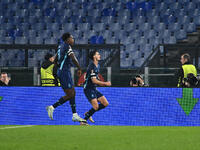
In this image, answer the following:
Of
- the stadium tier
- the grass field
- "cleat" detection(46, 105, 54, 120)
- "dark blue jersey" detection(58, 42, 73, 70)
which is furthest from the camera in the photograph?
the stadium tier

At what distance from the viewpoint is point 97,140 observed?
6.01 meters

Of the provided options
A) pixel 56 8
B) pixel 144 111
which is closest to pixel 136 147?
pixel 144 111

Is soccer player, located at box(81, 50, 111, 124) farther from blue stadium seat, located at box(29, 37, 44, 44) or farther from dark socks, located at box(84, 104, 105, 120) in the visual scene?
blue stadium seat, located at box(29, 37, 44, 44)

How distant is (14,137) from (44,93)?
2528 millimetres

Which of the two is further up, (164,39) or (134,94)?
(164,39)

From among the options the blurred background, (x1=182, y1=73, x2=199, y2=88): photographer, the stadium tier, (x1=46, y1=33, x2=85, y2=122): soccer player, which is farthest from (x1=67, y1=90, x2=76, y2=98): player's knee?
the stadium tier

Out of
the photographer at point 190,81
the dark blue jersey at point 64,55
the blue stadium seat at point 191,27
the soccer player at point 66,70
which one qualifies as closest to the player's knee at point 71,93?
the soccer player at point 66,70

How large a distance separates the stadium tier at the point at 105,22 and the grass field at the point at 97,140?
1211cm

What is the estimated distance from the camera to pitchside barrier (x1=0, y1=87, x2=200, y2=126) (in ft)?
28.0

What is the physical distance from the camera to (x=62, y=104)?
348 inches

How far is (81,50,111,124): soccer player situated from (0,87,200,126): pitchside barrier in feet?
0.65

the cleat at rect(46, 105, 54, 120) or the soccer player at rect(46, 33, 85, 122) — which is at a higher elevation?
the soccer player at rect(46, 33, 85, 122)

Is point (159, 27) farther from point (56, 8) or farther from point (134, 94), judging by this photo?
point (134, 94)

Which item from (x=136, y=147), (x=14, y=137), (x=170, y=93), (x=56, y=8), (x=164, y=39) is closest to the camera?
(x=136, y=147)
